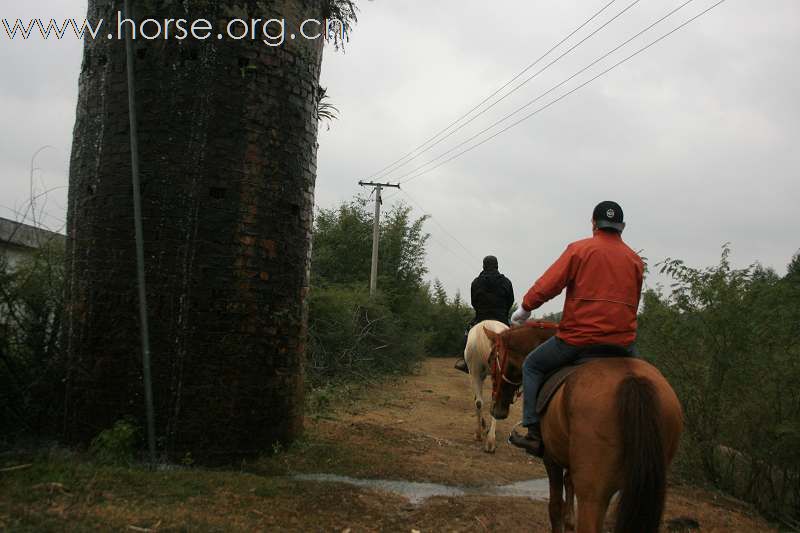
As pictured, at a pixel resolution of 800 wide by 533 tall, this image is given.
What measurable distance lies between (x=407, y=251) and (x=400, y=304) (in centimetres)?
474

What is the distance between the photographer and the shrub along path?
459 cm

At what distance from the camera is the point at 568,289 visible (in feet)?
16.3

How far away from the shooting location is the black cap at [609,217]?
493 centimetres

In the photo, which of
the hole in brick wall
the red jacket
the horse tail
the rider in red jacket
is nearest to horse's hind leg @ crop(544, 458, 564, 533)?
the rider in red jacket

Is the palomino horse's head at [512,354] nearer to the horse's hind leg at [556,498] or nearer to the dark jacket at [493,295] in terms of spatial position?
the horse's hind leg at [556,498]

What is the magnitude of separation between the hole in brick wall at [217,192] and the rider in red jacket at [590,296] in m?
3.48

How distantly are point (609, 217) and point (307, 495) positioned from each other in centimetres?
369

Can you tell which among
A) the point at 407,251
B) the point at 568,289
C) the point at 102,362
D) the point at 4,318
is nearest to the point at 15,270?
the point at 4,318

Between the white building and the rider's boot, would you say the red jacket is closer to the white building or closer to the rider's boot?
the rider's boot

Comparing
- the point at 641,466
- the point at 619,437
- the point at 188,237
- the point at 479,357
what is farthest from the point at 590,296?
the point at 479,357

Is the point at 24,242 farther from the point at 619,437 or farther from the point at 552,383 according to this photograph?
the point at 619,437

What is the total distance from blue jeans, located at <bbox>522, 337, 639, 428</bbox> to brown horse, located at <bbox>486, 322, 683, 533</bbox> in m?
0.43

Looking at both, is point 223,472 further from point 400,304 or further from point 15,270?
point 400,304

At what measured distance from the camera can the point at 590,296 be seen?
4.74 meters
